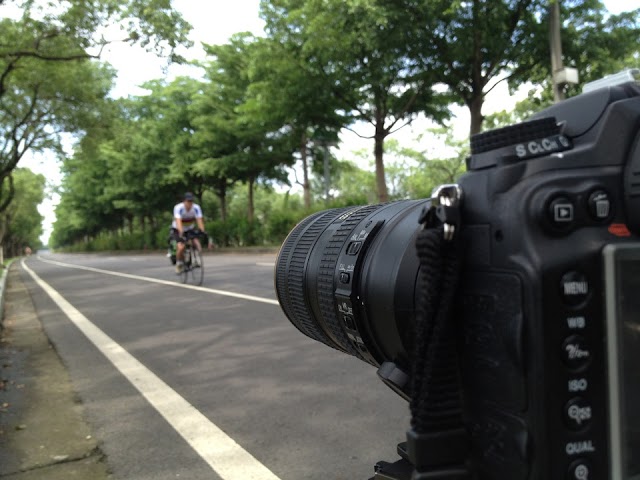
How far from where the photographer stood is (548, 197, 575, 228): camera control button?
2.54 ft

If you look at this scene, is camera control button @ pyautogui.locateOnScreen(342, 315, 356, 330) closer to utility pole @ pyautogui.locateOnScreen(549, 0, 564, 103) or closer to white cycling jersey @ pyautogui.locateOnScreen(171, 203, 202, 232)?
white cycling jersey @ pyautogui.locateOnScreen(171, 203, 202, 232)

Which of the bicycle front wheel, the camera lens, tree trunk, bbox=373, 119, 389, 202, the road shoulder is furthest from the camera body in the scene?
tree trunk, bbox=373, 119, 389, 202

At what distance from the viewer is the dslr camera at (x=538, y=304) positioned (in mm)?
779

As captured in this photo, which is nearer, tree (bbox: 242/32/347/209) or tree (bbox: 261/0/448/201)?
tree (bbox: 261/0/448/201)

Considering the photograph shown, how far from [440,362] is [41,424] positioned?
3029mm

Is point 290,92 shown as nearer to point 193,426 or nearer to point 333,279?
point 193,426

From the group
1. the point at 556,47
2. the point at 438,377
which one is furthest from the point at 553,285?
the point at 556,47

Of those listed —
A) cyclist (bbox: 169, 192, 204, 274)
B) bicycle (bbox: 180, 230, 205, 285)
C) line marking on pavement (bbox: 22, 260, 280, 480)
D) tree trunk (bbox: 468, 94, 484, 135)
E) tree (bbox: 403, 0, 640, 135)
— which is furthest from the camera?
tree trunk (bbox: 468, 94, 484, 135)

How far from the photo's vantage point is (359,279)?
131 cm

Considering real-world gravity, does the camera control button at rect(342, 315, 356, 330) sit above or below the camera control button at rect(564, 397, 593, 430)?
above

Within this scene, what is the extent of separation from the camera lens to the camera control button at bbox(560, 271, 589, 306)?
0.35 m

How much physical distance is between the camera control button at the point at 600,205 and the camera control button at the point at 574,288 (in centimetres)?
9

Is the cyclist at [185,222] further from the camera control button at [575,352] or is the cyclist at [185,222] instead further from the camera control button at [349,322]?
the camera control button at [575,352]

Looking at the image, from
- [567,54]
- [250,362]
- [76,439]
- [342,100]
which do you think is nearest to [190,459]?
[76,439]
